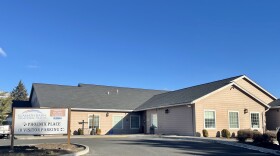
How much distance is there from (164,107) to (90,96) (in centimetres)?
1032

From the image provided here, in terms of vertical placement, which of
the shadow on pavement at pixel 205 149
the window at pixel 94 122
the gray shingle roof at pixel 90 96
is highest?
the gray shingle roof at pixel 90 96

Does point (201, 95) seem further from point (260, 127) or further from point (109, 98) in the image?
point (109, 98)

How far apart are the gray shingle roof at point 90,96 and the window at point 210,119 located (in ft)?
37.4

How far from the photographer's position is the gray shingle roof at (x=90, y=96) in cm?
3441

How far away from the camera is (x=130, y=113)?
37125 millimetres

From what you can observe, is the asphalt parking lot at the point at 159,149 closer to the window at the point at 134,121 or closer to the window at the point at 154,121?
the window at the point at 154,121

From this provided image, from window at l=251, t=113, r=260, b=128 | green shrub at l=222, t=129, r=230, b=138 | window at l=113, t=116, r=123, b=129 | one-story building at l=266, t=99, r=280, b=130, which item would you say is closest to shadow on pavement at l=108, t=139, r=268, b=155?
green shrub at l=222, t=129, r=230, b=138

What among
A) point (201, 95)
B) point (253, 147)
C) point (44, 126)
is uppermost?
point (201, 95)

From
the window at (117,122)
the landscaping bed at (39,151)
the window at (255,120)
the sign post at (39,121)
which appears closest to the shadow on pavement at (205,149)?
the sign post at (39,121)

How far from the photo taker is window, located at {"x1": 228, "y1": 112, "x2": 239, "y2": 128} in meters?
28.9

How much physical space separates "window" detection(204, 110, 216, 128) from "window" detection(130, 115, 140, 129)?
11.1 meters

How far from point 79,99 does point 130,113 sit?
231 inches

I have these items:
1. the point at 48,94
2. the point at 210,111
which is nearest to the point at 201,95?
the point at 210,111

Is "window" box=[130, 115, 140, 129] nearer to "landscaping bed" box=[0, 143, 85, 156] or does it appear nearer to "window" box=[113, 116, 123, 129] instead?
"window" box=[113, 116, 123, 129]
